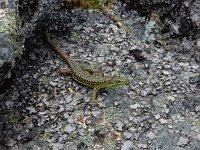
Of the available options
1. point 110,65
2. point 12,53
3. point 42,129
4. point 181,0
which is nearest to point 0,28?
point 12,53

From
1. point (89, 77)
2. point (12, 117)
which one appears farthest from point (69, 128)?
point (89, 77)

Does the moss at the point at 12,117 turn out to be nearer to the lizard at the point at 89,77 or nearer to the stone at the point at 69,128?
the stone at the point at 69,128

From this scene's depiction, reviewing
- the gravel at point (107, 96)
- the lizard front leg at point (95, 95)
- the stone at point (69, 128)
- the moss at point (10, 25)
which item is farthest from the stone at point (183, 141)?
the moss at point (10, 25)

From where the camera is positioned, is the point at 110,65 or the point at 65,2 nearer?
the point at 110,65

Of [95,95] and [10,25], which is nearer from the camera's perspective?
[10,25]

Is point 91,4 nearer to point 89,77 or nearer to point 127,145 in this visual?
point 89,77

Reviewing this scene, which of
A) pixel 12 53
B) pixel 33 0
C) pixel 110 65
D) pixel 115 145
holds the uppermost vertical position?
A: pixel 33 0

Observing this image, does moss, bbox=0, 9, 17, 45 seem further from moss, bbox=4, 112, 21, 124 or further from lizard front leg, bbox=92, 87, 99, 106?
lizard front leg, bbox=92, 87, 99, 106

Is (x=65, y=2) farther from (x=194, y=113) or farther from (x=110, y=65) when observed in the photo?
(x=194, y=113)
